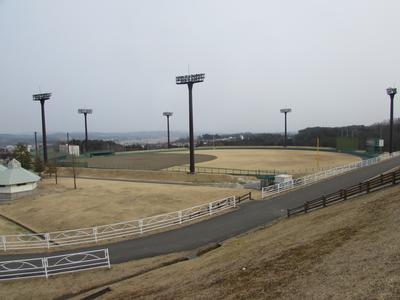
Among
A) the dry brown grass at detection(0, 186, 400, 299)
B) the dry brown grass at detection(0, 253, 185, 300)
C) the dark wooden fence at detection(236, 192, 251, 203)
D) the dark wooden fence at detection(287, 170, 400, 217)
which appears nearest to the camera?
the dry brown grass at detection(0, 186, 400, 299)

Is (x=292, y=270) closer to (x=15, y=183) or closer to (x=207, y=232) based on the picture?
(x=207, y=232)

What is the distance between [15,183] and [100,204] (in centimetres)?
1261

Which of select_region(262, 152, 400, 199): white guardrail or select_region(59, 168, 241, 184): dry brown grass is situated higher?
select_region(262, 152, 400, 199): white guardrail

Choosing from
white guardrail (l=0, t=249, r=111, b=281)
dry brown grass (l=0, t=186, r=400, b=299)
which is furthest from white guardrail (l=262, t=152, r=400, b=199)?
white guardrail (l=0, t=249, r=111, b=281)

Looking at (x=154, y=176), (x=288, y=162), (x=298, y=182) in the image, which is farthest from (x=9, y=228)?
(x=288, y=162)

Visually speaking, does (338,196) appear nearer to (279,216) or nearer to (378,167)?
(279,216)

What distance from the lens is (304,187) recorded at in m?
35.2

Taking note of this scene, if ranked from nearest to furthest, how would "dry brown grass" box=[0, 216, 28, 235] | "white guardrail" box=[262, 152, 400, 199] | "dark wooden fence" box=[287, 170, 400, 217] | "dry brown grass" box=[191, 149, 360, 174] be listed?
"dark wooden fence" box=[287, 170, 400, 217] < "dry brown grass" box=[0, 216, 28, 235] < "white guardrail" box=[262, 152, 400, 199] < "dry brown grass" box=[191, 149, 360, 174]

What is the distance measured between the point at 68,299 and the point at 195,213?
12.9 meters

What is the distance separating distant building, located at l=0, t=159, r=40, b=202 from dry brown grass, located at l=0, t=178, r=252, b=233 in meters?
1.51

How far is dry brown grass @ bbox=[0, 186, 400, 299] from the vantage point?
888cm

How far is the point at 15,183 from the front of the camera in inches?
1531

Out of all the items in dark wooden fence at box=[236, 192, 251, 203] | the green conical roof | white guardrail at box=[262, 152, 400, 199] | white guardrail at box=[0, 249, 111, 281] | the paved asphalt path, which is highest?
the green conical roof

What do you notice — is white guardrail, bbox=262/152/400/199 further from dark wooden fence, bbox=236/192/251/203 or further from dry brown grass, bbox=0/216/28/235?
dry brown grass, bbox=0/216/28/235
